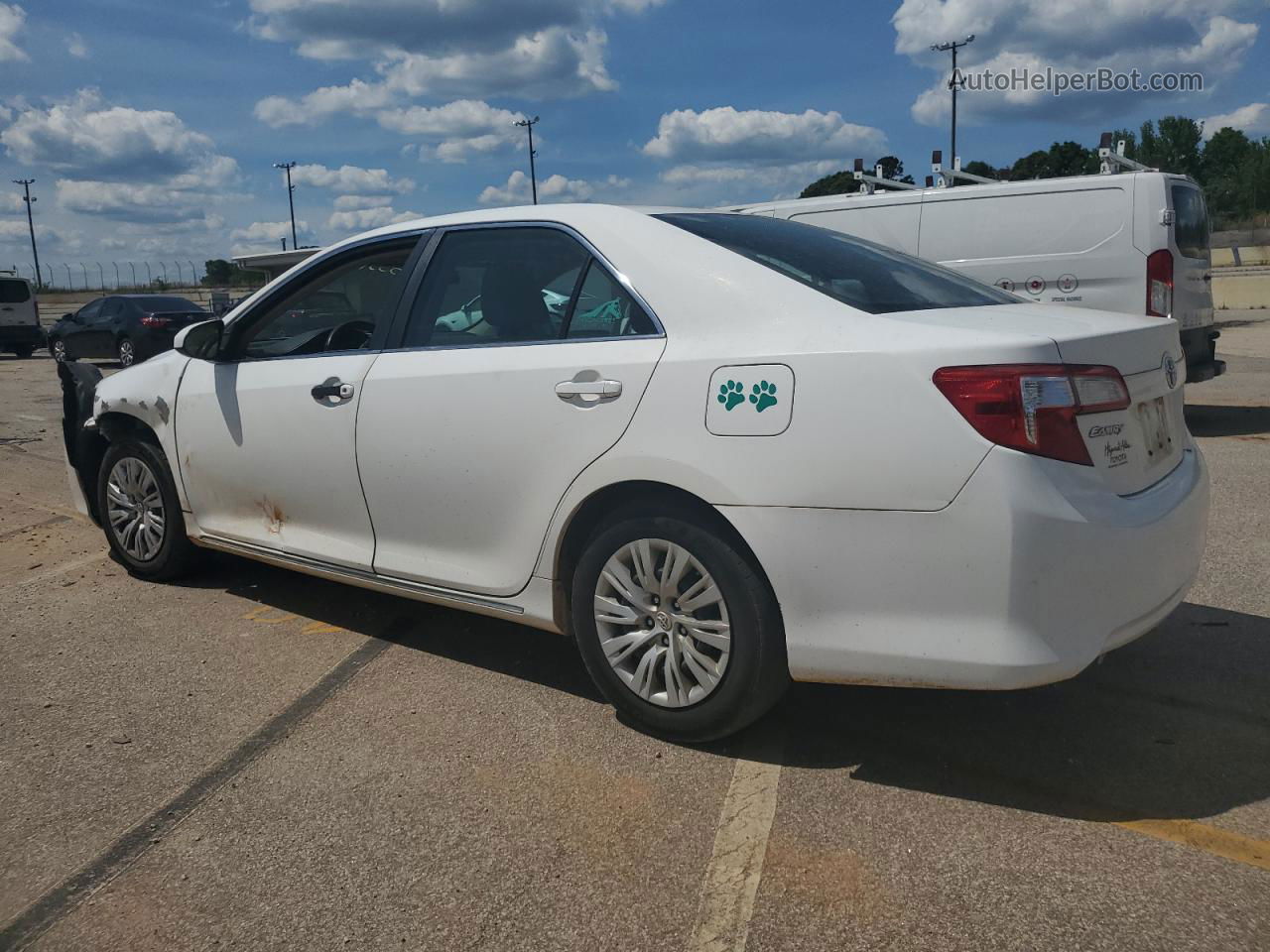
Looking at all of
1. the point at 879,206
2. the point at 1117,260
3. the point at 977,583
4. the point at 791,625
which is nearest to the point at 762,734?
the point at 791,625

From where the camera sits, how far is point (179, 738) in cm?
351

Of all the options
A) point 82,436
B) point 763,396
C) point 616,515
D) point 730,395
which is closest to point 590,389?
point 616,515

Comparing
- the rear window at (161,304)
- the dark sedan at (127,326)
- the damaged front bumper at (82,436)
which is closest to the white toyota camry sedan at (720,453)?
the damaged front bumper at (82,436)

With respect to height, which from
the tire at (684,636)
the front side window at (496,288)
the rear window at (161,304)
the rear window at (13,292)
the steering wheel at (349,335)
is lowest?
the tire at (684,636)

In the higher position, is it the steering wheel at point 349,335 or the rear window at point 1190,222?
the rear window at point 1190,222

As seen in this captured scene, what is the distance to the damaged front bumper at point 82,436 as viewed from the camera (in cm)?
546

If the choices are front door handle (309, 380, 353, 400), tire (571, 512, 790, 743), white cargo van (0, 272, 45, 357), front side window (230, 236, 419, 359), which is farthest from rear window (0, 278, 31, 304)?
tire (571, 512, 790, 743)

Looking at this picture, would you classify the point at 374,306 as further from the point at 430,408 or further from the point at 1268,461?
the point at 1268,461

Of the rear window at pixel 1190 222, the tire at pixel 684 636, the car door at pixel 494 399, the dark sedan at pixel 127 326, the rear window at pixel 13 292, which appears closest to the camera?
the tire at pixel 684 636

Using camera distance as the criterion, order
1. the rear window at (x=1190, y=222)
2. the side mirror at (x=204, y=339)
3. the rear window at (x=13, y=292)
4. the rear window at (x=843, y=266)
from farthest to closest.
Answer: the rear window at (x=13, y=292), the rear window at (x=1190, y=222), the side mirror at (x=204, y=339), the rear window at (x=843, y=266)

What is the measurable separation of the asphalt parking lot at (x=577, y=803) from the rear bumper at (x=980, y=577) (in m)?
0.44

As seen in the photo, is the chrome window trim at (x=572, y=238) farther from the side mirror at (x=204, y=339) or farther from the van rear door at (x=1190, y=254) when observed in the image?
the van rear door at (x=1190, y=254)

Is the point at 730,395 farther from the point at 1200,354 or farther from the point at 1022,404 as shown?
the point at 1200,354

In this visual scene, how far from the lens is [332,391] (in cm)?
406
